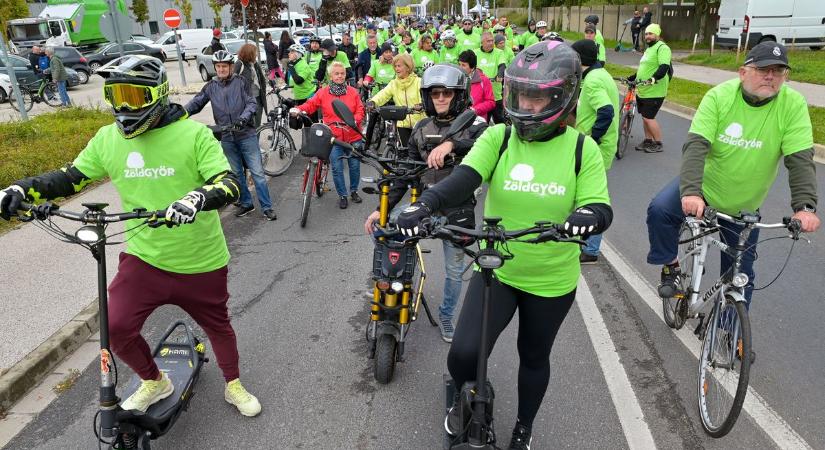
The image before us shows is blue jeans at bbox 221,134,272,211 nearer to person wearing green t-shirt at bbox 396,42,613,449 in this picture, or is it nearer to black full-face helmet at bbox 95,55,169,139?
black full-face helmet at bbox 95,55,169,139

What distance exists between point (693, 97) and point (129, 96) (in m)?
15.4

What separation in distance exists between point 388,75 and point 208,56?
59.6 feet

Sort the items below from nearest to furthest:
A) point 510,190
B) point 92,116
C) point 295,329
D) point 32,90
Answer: point 510,190 < point 295,329 < point 92,116 < point 32,90

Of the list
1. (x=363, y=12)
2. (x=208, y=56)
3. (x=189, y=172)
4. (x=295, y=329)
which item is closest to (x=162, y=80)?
(x=189, y=172)

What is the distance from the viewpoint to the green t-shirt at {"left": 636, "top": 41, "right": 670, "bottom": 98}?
9.54 meters

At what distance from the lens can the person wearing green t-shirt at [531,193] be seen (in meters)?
2.59

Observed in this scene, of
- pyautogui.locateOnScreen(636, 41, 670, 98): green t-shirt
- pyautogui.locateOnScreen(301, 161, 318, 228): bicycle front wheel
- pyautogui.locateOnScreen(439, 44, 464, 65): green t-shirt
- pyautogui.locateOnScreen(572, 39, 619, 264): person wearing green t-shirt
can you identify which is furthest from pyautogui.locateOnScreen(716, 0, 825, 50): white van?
pyautogui.locateOnScreen(301, 161, 318, 228): bicycle front wheel

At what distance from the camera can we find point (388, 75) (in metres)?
11.6

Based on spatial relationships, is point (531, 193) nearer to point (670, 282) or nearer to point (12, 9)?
point (670, 282)

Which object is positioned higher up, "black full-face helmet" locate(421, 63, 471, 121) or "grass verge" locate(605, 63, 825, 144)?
"black full-face helmet" locate(421, 63, 471, 121)

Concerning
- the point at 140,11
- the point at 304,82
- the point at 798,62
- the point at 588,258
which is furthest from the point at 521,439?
the point at 140,11

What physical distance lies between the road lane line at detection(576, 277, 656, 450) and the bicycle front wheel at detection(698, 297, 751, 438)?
37cm

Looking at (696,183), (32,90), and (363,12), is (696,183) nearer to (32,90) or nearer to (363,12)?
(32,90)

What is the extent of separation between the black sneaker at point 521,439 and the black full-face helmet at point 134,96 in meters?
2.57
